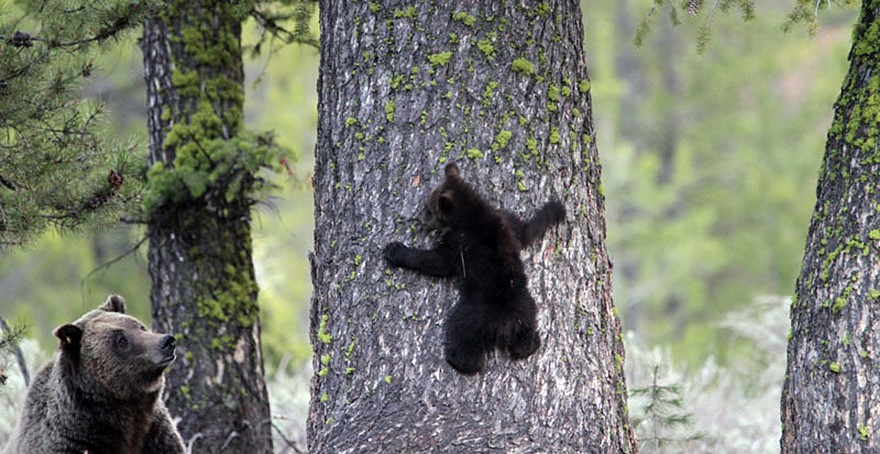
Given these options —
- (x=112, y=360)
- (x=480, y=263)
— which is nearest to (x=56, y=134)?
(x=112, y=360)

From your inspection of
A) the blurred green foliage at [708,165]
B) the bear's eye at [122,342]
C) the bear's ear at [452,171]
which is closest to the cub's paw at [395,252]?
the bear's ear at [452,171]

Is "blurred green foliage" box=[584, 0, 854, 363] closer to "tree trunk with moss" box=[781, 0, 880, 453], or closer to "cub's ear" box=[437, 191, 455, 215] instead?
"tree trunk with moss" box=[781, 0, 880, 453]

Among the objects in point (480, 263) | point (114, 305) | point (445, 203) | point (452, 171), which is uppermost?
point (452, 171)

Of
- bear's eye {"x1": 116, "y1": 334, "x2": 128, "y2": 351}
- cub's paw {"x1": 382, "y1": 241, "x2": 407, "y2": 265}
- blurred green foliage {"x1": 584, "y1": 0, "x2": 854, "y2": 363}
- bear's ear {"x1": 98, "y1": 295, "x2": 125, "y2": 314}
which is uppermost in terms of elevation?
blurred green foliage {"x1": 584, "y1": 0, "x2": 854, "y2": 363}

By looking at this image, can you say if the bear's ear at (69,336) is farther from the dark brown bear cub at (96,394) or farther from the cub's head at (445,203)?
the cub's head at (445,203)

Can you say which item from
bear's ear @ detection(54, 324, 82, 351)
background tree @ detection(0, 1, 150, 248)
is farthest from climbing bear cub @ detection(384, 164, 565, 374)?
bear's ear @ detection(54, 324, 82, 351)

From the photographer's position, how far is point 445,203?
384 centimetres

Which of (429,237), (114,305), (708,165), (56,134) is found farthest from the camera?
(708,165)

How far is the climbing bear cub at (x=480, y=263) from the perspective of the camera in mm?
3850

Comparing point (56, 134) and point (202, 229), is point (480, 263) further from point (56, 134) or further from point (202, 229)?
point (202, 229)

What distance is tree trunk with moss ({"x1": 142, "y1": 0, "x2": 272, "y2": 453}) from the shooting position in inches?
236

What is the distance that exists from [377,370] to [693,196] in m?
15.8

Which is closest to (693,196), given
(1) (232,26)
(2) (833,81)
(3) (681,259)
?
(3) (681,259)

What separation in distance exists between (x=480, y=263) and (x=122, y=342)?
2128 millimetres
